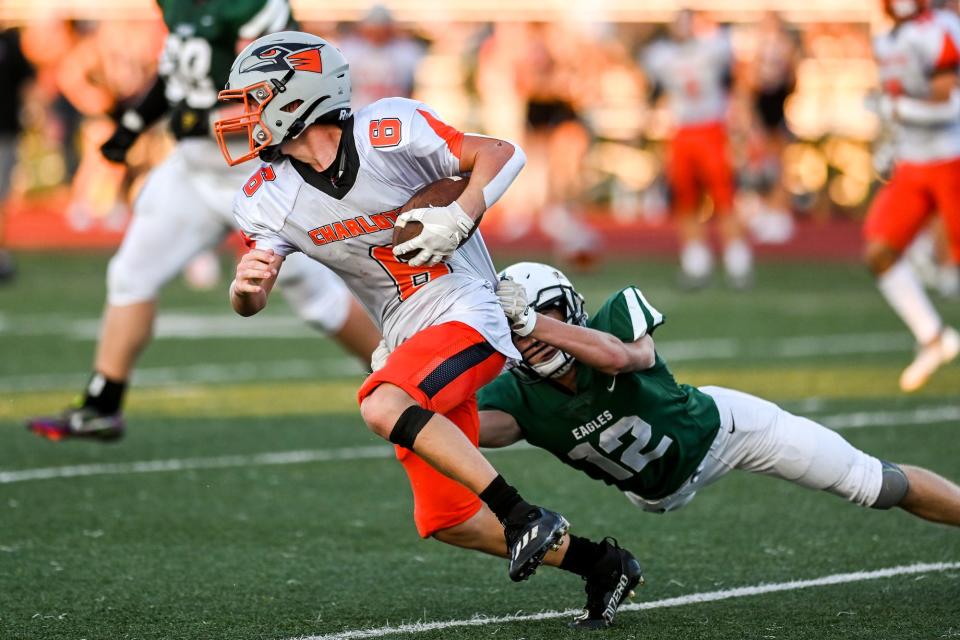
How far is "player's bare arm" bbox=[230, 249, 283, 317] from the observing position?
4.29m

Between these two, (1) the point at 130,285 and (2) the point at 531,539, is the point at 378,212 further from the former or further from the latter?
(1) the point at 130,285

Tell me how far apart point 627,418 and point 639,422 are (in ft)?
0.12

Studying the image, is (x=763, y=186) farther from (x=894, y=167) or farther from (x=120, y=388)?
(x=120, y=388)

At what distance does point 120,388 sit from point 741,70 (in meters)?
14.2

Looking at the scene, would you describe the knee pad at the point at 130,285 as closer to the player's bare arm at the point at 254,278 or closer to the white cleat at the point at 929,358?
the player's bare arm at the point at 254,278

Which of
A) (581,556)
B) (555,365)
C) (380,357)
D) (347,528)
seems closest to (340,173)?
(380,357)

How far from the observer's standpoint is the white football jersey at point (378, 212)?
14.4 ft

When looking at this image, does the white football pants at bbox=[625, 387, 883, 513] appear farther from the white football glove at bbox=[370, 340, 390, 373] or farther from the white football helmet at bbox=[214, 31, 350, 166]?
the white football helmet at bbox=[214, 31, 350, 166]

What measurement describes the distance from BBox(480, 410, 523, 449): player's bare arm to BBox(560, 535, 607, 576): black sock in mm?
457

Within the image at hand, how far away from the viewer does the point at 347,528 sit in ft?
18.3

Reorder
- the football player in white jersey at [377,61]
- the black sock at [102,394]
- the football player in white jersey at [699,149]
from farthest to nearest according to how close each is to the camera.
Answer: the football player in white jersey at [377,61], the football player in white jersey at [699,149], the black sock at [102,394]

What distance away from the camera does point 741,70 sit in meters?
19.7

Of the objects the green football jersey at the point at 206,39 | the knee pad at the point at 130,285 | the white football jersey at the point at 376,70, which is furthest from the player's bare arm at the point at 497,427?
the white football jersey at the point at 376,70

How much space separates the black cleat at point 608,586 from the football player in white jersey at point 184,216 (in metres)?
2.98
